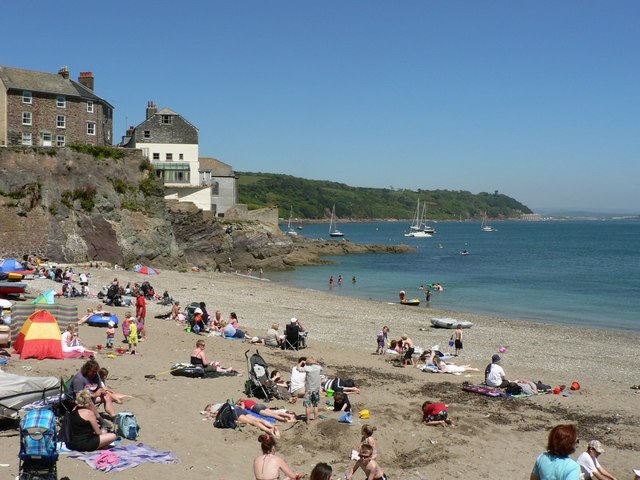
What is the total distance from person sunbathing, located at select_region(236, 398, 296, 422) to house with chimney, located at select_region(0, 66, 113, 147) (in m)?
39.3

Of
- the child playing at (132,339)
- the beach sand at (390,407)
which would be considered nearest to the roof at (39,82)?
the beach sand at (390,407)

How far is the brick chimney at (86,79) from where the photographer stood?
5378 cm

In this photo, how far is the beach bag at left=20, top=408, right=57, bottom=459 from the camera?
323 inches

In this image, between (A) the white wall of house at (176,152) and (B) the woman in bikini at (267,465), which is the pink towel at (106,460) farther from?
(A) the white wall of house at (176,152)

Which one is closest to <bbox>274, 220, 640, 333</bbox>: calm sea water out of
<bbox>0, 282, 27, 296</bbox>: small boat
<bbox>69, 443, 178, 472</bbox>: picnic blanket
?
<bbox>0, 282, 27, 296</bbox>: small boat

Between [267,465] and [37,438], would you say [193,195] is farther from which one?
[267,465]

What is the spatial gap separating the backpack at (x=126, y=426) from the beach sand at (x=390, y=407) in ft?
1.02

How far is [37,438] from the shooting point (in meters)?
8.22

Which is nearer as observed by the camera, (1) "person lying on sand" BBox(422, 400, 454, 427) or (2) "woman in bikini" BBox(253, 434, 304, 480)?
(2) "woman in bikini" BBox(253, 434, 304, 480)

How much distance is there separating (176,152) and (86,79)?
33.9 ft

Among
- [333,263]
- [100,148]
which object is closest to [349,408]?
[100,148]

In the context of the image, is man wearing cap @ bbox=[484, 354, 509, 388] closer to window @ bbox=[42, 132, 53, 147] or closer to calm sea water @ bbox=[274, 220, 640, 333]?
calm sea water @ bbox=[274, 220, 640, 333]

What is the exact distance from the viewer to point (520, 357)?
76.2 ft

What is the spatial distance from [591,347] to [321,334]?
10957mm
